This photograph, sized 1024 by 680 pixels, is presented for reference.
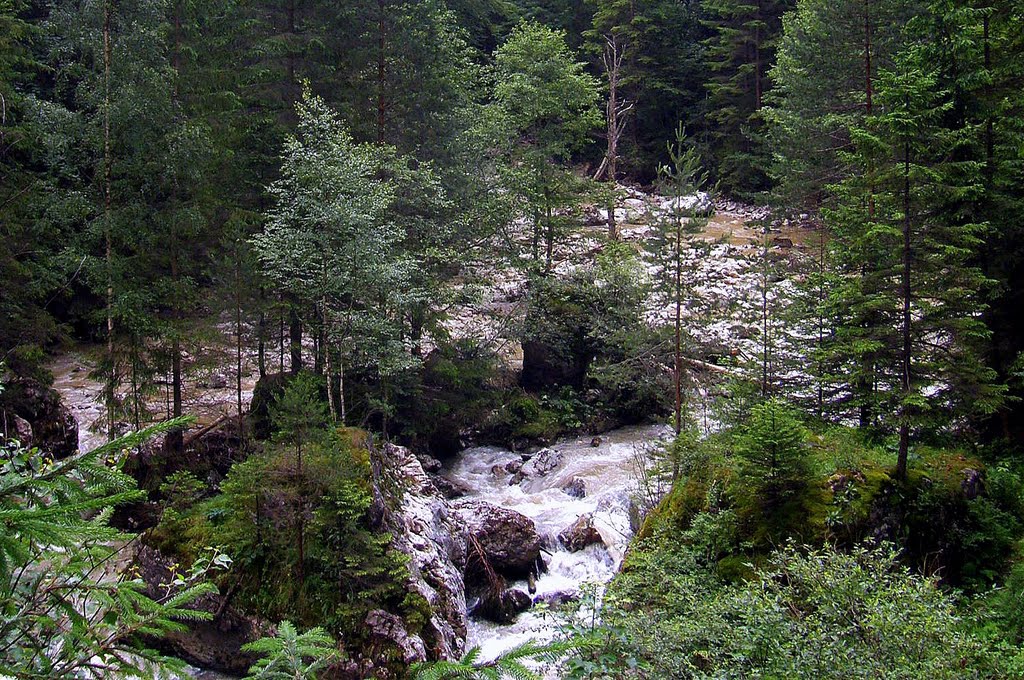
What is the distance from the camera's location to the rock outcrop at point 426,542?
34.3 feet

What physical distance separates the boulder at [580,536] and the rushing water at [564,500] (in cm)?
12

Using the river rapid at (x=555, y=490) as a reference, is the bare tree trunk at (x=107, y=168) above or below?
above

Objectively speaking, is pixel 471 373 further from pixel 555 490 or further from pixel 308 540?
pixel 308 540

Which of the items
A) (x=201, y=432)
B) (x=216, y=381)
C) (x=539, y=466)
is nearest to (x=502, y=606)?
(x=539, y=466)

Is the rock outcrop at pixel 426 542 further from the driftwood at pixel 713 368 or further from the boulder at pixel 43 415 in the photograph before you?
the boulder at pixel 43 415

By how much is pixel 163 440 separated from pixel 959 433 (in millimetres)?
15847

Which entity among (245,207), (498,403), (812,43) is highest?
(812,43)

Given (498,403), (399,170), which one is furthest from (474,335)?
(399,170)

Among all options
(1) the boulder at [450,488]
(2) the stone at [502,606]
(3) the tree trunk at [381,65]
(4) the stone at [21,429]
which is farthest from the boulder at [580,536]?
(3) the tree trunk at [381,65]

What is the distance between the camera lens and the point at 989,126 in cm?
1277

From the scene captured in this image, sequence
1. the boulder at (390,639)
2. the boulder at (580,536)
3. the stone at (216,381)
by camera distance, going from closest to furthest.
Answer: the boulder at (390,639)
the boulder at (580,536)
the stone at (216,381)

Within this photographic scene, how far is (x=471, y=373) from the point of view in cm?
1936

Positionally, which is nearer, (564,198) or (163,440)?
(163,440)

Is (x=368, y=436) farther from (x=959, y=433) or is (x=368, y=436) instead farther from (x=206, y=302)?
(x=959, y=433)
